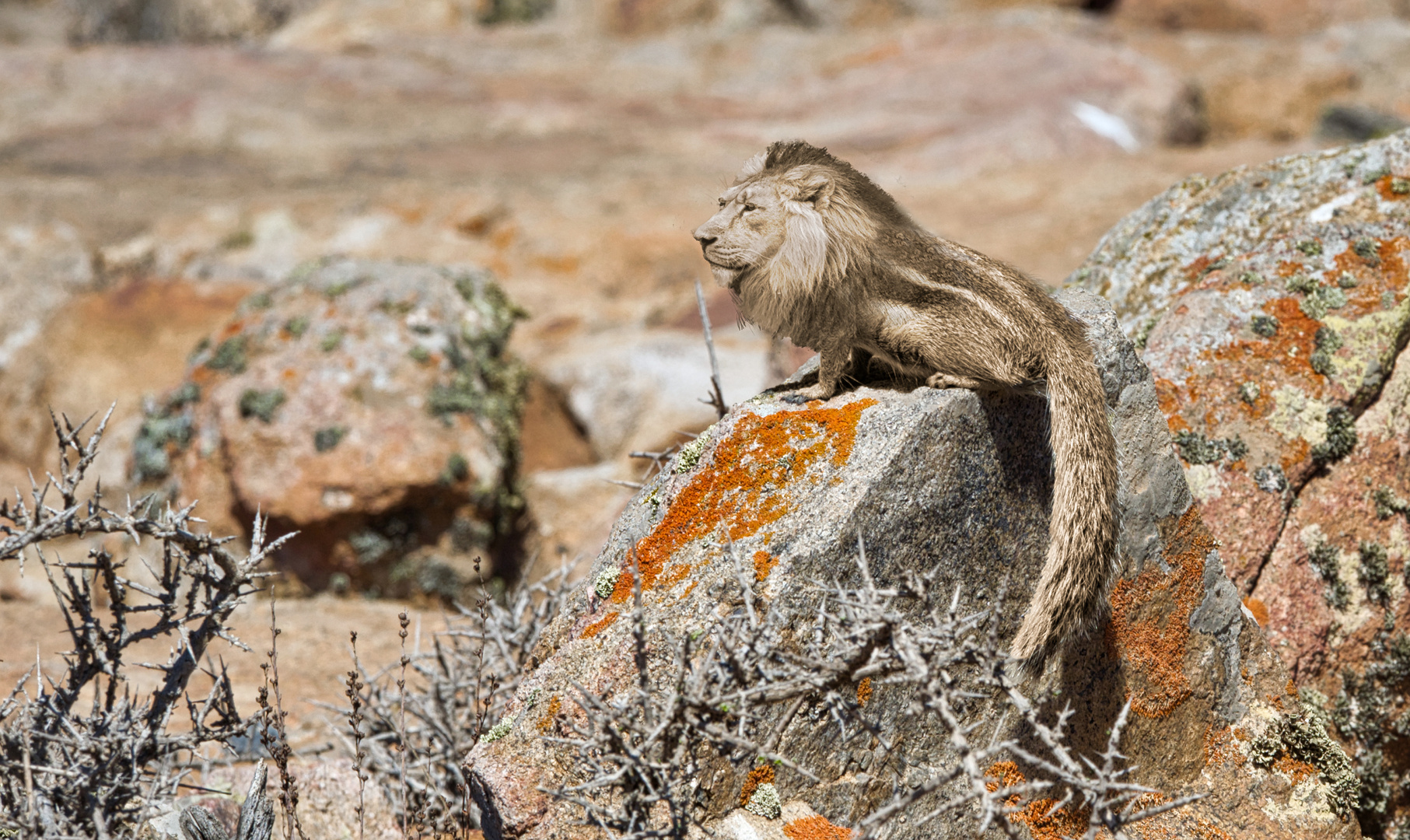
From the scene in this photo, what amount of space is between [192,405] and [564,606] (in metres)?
7.05

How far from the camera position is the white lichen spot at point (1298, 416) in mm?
5180

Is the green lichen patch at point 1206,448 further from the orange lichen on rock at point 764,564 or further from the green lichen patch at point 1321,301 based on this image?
the orange lichen on rock at point 764,564

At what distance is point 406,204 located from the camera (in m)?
17.0

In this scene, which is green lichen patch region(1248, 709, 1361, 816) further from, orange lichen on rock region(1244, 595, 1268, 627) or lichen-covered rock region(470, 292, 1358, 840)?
orange lichen on rock region(1244, 595, 1268, 627)

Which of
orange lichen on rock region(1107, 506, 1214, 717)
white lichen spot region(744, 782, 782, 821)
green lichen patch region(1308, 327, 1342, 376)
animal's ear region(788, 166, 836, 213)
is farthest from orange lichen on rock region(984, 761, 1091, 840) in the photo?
green lichen patch region(1308, 327, 1342, 376)

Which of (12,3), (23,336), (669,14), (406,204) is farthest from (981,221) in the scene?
(12,3)

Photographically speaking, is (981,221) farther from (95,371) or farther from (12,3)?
(12,3)

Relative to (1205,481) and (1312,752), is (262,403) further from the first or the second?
(1312,752)

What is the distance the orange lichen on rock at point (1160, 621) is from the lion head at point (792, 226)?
5.54 feet

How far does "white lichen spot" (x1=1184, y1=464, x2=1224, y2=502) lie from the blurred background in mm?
2963

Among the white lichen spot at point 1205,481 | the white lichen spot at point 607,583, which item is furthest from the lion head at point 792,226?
the white lichen spot at point 1205,481

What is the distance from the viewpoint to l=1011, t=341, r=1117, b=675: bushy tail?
12.0 feet

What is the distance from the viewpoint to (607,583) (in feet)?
12.8

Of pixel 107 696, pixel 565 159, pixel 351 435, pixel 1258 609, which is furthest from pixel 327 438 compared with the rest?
pixel 565 159
